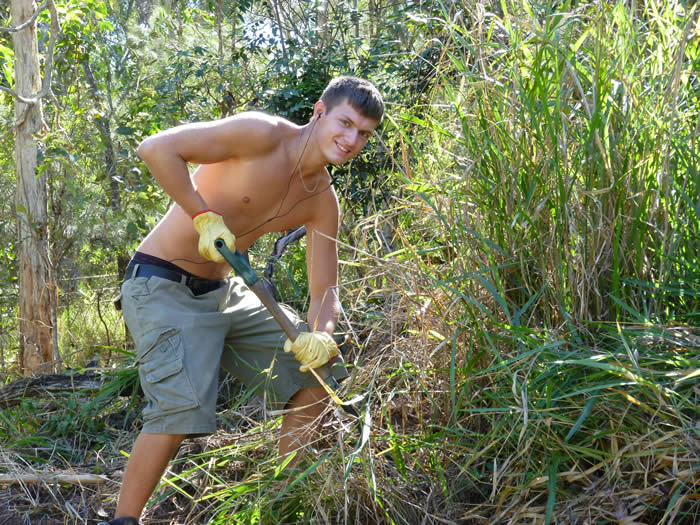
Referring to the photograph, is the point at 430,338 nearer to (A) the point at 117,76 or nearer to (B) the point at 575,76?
(B) the point at 575,76

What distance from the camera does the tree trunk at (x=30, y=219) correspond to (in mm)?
5191

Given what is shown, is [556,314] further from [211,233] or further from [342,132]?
[211,233]

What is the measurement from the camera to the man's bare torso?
8.29 feet

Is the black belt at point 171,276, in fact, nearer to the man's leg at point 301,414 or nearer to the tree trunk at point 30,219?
the man's leg at point 301,414

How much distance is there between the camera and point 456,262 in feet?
7.07

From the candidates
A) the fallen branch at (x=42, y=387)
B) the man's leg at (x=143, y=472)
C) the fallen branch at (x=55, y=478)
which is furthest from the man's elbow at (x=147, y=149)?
the fallen branch at (x=42, y=387)

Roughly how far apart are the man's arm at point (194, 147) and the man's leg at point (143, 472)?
764 mm

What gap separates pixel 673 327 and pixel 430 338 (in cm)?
73

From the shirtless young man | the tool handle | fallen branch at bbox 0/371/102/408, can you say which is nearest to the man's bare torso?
the shirtless young man

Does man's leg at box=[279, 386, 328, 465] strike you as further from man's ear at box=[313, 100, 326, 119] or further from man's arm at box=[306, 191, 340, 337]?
man's ear at box=[313, 100, 326, 119]

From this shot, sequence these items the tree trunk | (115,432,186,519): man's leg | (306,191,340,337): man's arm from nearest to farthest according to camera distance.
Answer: (115,432,186,519): man's leg, (306,191,340,337): man's arm, the tree trunk

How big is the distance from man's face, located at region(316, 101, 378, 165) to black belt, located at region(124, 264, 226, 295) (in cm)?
67

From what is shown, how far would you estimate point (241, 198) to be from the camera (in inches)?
101

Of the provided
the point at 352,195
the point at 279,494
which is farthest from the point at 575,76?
the point at 352,195
